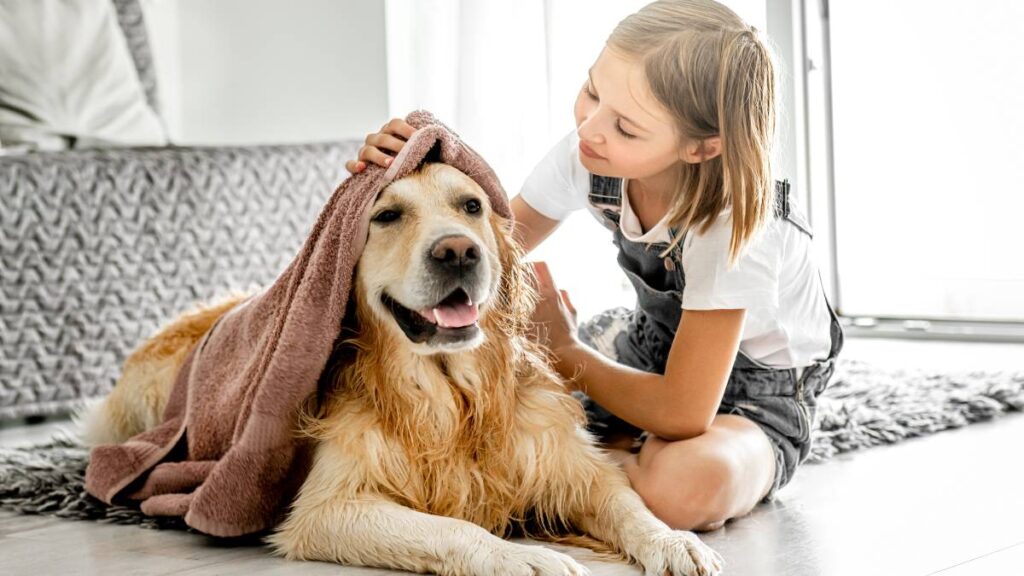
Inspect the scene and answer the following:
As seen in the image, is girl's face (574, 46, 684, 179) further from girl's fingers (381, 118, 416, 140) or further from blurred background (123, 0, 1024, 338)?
blurred background (123, 0, 1024, 338)

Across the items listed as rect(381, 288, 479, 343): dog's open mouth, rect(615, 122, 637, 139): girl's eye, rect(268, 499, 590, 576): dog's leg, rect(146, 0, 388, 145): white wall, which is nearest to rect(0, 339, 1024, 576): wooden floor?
rect(268, 499, 590, 576): dog's leg

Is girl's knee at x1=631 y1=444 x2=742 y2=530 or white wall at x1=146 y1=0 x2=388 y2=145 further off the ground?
white wall at x1=146 y1=0 x2=388 y2=145

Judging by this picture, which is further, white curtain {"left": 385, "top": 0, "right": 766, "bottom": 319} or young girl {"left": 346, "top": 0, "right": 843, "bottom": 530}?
white curtain {"left": 385, "top": 0, "right": 766, "bottom": 319}

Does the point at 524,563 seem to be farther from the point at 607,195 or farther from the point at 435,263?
the point at 607,195

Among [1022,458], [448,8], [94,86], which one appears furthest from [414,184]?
[448,8]

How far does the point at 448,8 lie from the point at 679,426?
3090mm

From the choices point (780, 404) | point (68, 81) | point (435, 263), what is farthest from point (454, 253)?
point (68, 81)

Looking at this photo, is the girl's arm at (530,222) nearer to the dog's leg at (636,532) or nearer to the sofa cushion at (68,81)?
the dog's leg at (636,532)

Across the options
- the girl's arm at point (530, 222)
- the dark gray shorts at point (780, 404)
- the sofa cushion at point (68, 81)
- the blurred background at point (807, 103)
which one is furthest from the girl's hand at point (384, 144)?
the blurred background at point (807, 103)

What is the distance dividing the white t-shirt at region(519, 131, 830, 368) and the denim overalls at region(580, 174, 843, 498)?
0.03 metres

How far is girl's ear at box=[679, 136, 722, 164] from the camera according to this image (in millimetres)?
1792

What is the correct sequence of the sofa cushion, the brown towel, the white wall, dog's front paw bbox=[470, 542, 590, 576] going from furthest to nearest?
1. the white wall
2. the sofa cushion
3. the brown towel
4. dog's front paw bbox=[470, 542, 590, 576]

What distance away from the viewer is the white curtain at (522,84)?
4312 millimetres

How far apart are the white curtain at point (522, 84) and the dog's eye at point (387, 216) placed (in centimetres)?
261
